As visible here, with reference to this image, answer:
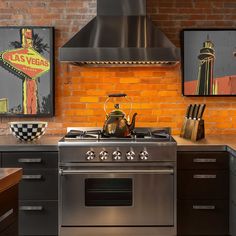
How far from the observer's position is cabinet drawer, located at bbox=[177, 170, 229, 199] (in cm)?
340

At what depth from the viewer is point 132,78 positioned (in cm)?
417

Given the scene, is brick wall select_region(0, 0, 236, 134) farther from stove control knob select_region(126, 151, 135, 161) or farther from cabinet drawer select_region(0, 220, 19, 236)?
cabinet drawer select_region(0, 220, 19, 236)

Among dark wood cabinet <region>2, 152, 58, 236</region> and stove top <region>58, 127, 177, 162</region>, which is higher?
stove top <region>58, 127, 177, 162</region>

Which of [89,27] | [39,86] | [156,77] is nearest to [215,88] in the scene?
[156,77]

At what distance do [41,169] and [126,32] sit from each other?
1.34m

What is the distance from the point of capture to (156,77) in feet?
13.7

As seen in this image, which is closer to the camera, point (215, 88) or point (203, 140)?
point (203, 140)

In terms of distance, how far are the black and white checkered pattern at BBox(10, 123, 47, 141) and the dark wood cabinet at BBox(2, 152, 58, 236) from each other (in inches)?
10.4

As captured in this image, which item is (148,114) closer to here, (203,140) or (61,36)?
(203,140)

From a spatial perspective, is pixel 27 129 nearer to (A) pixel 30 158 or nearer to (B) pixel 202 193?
(A) pixel 30 158

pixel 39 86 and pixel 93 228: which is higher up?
pixel 39 86

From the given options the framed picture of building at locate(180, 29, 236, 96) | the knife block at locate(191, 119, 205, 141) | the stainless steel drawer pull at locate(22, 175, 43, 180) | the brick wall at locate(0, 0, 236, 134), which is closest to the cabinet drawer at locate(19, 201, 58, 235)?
the stainless steel drawer pull at locate(22, 175, 43, 180)

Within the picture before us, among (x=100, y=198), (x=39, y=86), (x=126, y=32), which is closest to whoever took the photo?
(x=100, y=198)

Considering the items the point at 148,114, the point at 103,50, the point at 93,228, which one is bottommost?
the point at 93,228
